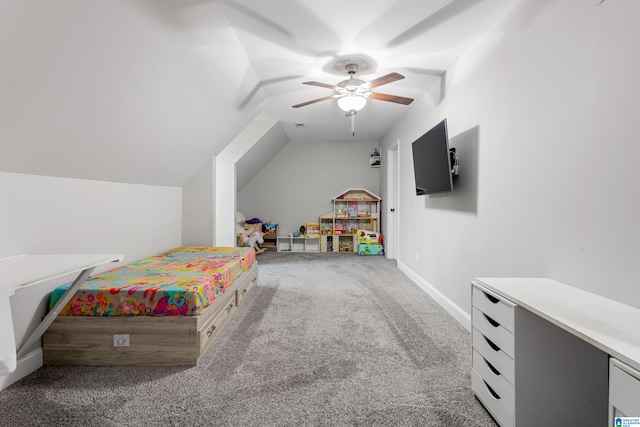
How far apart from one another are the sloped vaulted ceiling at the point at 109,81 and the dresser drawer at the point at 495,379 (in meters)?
2.41

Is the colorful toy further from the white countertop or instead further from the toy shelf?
the white countertop

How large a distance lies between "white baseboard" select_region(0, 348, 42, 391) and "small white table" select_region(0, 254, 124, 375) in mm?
61

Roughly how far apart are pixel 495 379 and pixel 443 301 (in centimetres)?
161

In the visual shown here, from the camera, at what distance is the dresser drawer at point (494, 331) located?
1.30 meters

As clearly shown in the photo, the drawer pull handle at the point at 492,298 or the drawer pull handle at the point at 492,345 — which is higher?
the drawer pull handle at the point at 492,298

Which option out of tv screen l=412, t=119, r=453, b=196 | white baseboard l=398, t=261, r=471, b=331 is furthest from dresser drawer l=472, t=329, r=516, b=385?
tv screen l=412, t=119, r=453, b=196

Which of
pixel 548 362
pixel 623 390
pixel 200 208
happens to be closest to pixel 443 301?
pixel 548 362

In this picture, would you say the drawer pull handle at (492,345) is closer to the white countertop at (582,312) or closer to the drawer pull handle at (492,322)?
the drawer pull handle at (492,322)

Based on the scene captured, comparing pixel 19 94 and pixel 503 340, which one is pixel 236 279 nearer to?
pixel 19 94

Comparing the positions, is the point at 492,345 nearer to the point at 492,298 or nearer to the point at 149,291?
the point at 492,298

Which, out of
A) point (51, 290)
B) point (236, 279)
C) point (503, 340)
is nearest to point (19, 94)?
point (51, 290)

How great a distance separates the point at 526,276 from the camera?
1797mm

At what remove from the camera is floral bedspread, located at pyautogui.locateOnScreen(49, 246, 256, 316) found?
1.88 m

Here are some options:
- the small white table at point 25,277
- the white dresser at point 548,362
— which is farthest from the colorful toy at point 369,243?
the small white table at point 25,277
